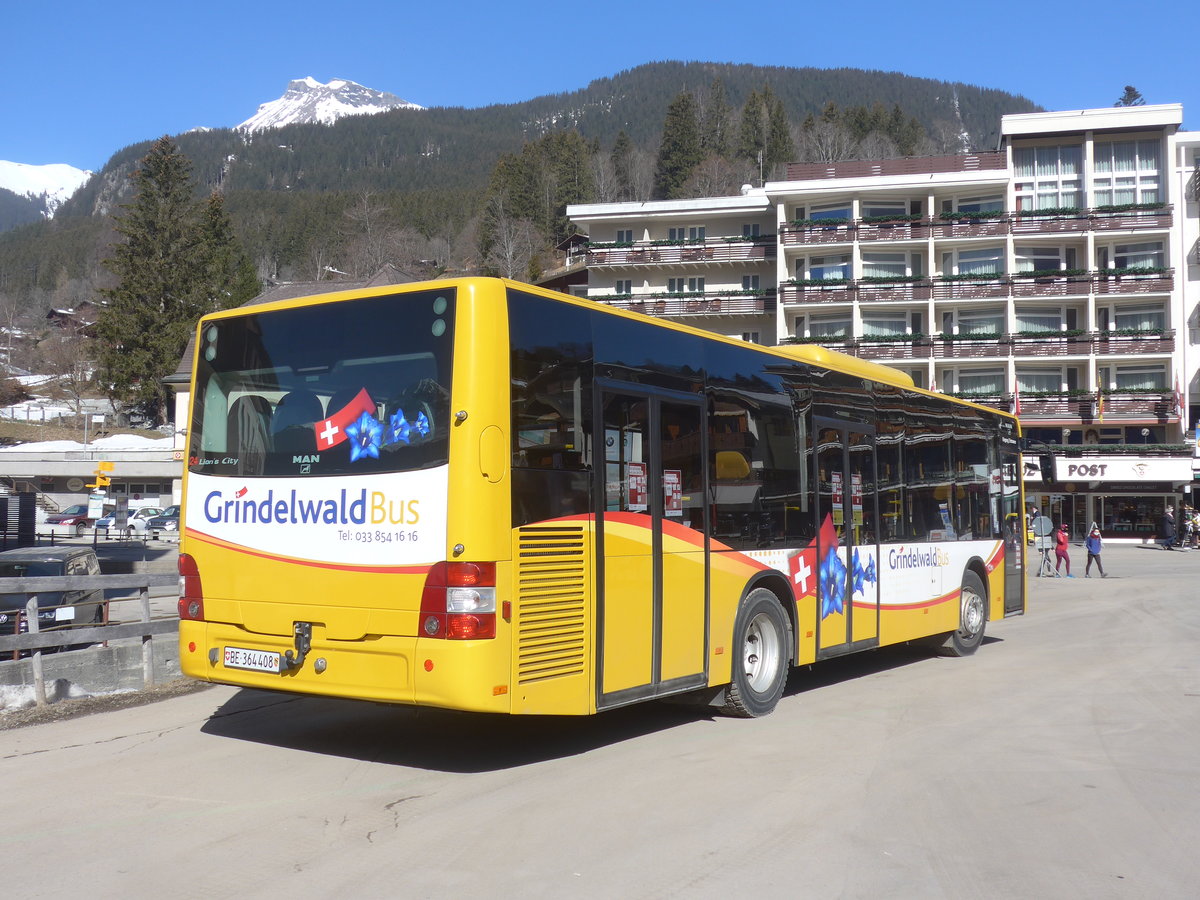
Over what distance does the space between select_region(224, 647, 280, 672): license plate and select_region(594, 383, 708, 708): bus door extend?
2.19 metres

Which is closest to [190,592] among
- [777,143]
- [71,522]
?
[71,522]

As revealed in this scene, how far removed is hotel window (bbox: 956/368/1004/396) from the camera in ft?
193

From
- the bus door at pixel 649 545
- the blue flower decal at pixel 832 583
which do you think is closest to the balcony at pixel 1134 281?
the blue flower decal at pixel 832 583

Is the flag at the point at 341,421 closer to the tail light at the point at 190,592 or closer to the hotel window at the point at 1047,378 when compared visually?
the tail light at the point at 190,592

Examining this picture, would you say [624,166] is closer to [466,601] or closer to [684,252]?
[684,252]

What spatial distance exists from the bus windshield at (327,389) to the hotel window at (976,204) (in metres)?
58.0

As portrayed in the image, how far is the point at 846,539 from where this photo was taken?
11.1 m

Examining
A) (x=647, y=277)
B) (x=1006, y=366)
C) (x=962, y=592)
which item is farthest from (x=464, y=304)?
(x=647, y=277)

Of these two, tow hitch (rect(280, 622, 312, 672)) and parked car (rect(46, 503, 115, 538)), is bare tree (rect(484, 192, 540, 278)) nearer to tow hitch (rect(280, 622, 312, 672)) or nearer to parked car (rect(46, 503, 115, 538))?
parked car (rect(46, 503, 115, 538))

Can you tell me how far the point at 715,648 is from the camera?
8938 millimetres

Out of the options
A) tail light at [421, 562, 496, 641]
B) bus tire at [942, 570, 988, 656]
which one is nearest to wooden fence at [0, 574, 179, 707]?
tail light at [421, 562, 496, 641]

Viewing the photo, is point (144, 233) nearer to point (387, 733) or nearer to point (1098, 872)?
point (387, 733)

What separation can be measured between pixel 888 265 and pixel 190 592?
5678 cm

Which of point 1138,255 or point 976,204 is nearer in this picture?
point 1138,255
